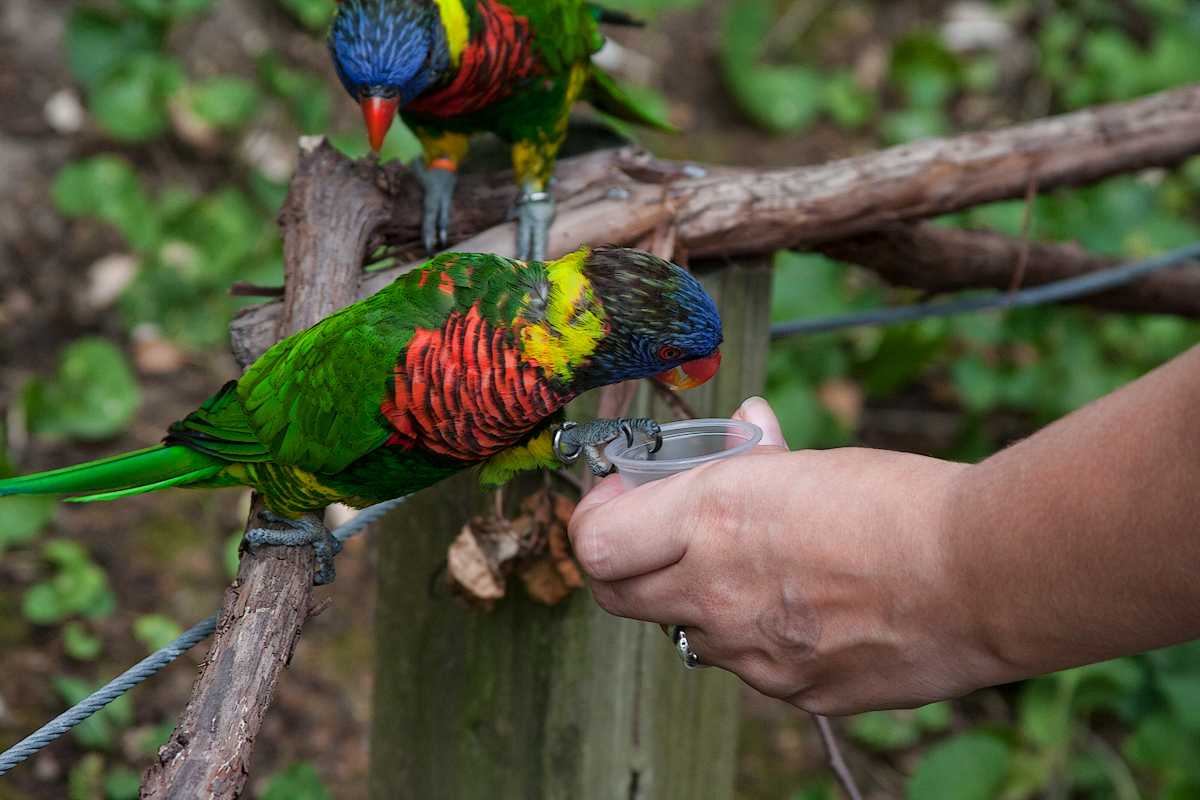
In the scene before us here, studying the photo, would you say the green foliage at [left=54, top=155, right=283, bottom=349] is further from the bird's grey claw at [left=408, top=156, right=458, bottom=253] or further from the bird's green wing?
the bird's green wing

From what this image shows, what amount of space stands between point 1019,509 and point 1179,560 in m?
0.13

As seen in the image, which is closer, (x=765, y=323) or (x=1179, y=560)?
(x=1179, y=560)

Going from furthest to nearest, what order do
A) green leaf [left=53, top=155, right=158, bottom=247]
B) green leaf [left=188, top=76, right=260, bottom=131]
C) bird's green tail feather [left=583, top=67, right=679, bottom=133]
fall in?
green leaf [left=188, top=76, right=260, bottom=131] → green leaf [left=53, top=155, right=158, bottom=247] → bird's green tail feather [left=583, top=67, right=679, bottom=133]

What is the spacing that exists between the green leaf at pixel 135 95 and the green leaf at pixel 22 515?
121 centimetres

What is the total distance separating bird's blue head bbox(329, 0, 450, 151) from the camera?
157cm

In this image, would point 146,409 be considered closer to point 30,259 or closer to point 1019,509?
point 30,259

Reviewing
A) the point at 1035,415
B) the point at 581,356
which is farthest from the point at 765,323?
the point at 1035,415

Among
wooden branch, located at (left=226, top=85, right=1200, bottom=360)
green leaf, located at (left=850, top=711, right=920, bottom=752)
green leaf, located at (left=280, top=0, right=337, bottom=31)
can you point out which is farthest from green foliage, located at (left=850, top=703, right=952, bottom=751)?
green leaf, located at (left=280, top=0, right=337, bottom=31)

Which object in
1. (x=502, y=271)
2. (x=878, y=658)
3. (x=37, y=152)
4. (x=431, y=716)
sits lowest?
(x=431, y=716)

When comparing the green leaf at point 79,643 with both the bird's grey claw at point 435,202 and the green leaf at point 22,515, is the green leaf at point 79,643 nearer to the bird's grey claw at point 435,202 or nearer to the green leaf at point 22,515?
the green leaf at point 22,515

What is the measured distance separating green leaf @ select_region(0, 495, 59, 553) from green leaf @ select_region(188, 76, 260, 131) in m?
1.35

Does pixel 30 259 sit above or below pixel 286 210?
above

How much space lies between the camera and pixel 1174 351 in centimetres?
309

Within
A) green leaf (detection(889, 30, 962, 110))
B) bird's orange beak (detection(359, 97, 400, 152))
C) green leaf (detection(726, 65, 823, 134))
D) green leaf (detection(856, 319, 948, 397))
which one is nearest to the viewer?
bird's orange beak (detection(359, 97, 400, 152))
